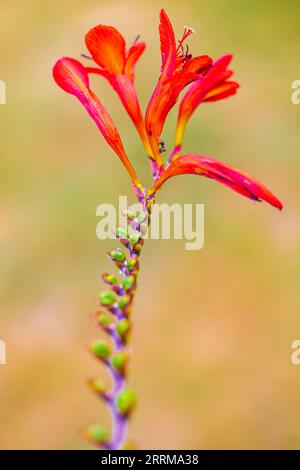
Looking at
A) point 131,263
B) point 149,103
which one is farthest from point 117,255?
point 149,103

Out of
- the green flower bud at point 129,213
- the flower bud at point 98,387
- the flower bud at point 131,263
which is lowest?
the flower bud at point 98,387

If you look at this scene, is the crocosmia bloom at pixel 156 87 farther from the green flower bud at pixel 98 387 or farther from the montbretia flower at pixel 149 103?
the green flower bud at pixel 98 387

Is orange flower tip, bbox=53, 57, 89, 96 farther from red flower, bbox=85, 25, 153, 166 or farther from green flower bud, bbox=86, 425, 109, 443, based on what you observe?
green flower bud, bbox=86, 425, 109, 443

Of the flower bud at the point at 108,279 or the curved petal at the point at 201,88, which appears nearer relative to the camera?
the flower bud at the point at 108,279

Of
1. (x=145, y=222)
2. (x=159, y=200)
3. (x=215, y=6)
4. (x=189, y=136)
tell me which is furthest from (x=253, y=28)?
(x=145, y=222)

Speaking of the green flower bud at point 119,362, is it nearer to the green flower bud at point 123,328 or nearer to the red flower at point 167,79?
the green flower bud at point 123,328

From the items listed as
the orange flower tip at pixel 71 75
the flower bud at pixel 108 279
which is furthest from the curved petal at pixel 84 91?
the flower bud at pixel 108 279

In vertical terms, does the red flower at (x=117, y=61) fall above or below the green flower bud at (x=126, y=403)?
above

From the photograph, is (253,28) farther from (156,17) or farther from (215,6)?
(156,17)
